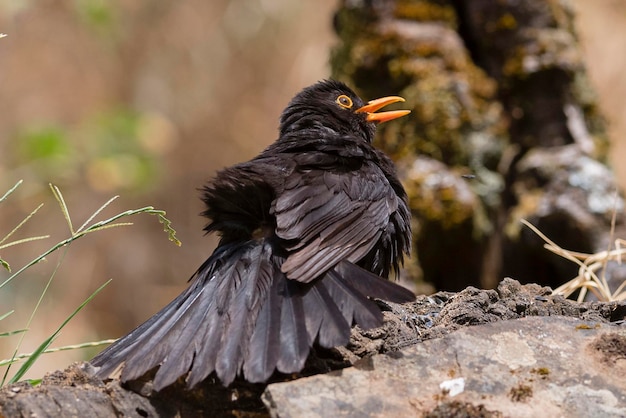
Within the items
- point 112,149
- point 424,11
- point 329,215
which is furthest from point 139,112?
point 329,215

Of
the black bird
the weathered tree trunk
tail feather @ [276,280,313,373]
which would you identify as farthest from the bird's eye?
tail feather @ [276,280,313,373]

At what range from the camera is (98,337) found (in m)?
8.37

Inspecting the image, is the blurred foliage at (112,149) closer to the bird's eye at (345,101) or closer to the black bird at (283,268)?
the bird's eye at (345,101)

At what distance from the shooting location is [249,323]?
2.81m

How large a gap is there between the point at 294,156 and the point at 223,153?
5786 mm

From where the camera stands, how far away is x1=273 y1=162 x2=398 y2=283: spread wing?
3098 mm

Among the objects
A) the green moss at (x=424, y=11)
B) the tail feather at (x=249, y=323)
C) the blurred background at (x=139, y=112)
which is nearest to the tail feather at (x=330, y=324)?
the tail feather at (x=249, y=323)

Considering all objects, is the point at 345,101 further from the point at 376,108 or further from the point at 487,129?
the point at 487,129

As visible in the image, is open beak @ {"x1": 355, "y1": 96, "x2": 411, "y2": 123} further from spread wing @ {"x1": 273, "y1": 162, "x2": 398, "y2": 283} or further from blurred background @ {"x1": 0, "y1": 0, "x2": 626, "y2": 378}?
blurred background @ {"x1": 0, "y1": 0, "x2": 626, "y2": 378}

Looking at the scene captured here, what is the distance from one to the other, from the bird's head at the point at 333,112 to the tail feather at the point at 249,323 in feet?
4.59

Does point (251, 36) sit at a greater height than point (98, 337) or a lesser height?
greater

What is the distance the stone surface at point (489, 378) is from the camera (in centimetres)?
240

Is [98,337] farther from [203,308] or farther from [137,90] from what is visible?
[203,308]

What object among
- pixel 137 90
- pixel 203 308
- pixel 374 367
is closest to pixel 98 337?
pixel 137 90
